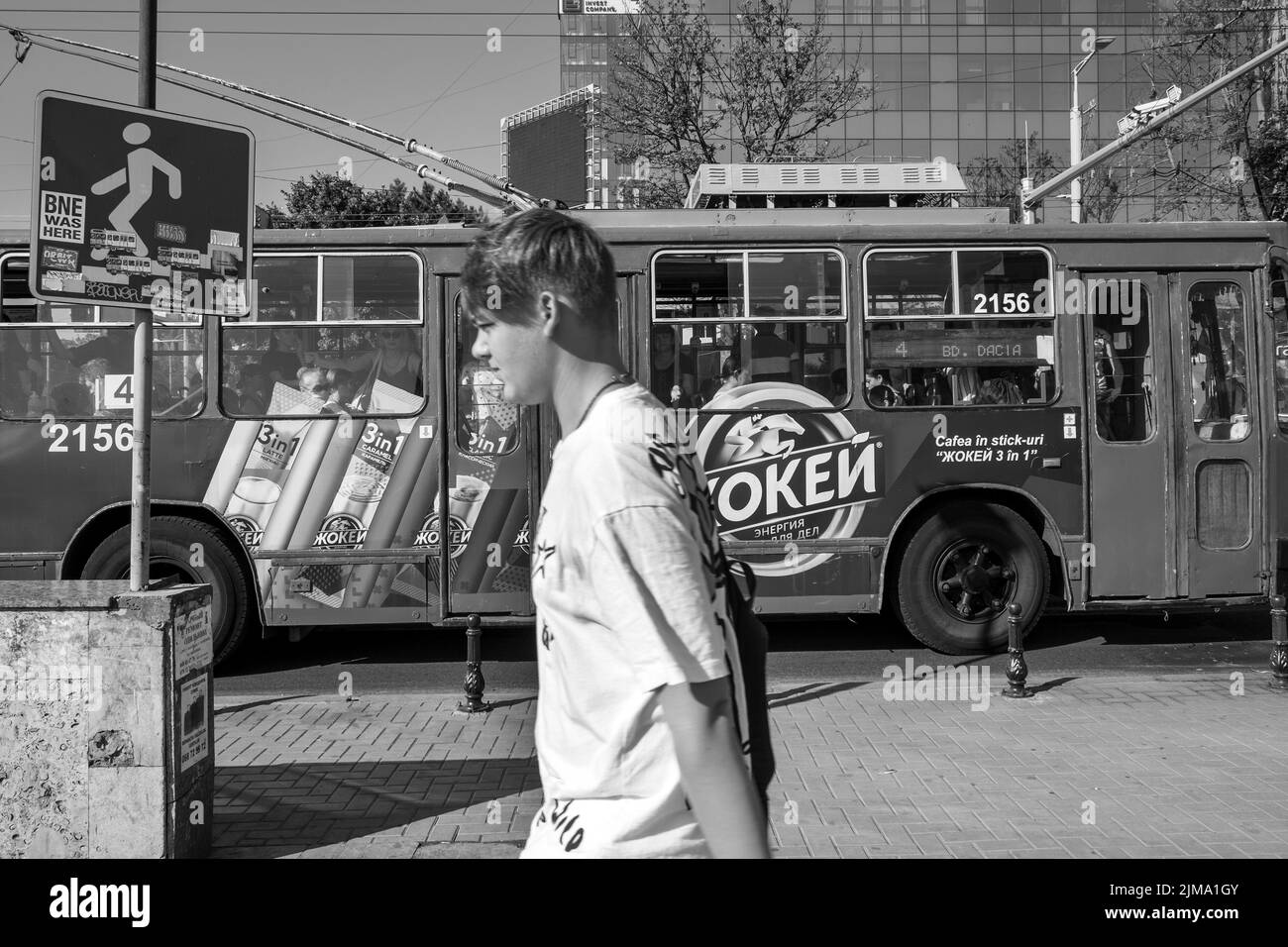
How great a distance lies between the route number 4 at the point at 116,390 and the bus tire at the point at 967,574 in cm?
606


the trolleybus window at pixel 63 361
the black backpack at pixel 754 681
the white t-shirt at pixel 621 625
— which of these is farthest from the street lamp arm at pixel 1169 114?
the white t-shirt at pixel 621 625

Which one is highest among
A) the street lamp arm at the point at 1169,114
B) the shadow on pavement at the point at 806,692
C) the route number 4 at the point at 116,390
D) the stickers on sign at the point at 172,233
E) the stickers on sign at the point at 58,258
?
the street lamp arm at the point at 1169,114

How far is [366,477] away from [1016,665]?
4866 mm

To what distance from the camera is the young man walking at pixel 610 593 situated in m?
1.91

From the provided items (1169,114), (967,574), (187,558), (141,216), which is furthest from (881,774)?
(1169,114)

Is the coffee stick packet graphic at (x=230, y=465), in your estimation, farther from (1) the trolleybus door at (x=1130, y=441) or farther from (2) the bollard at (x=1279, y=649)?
(2) the bollard at (x=1279, y=649)

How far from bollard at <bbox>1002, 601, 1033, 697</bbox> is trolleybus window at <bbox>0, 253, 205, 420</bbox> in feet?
20.0

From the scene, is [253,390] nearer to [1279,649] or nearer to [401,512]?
[401,512]

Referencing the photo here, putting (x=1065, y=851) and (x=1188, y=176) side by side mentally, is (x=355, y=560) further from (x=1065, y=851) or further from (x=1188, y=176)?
(x=1188, y=176)

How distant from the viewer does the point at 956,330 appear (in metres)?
9.62

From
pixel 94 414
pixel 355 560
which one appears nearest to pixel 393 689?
pixel 355 560

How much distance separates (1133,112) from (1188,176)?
286 inches

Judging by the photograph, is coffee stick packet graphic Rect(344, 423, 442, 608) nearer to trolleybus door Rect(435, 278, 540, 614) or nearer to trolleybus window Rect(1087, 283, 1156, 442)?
trolleybus door Rect(435, 278, 540, 614)

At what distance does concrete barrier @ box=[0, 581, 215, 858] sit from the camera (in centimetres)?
508
